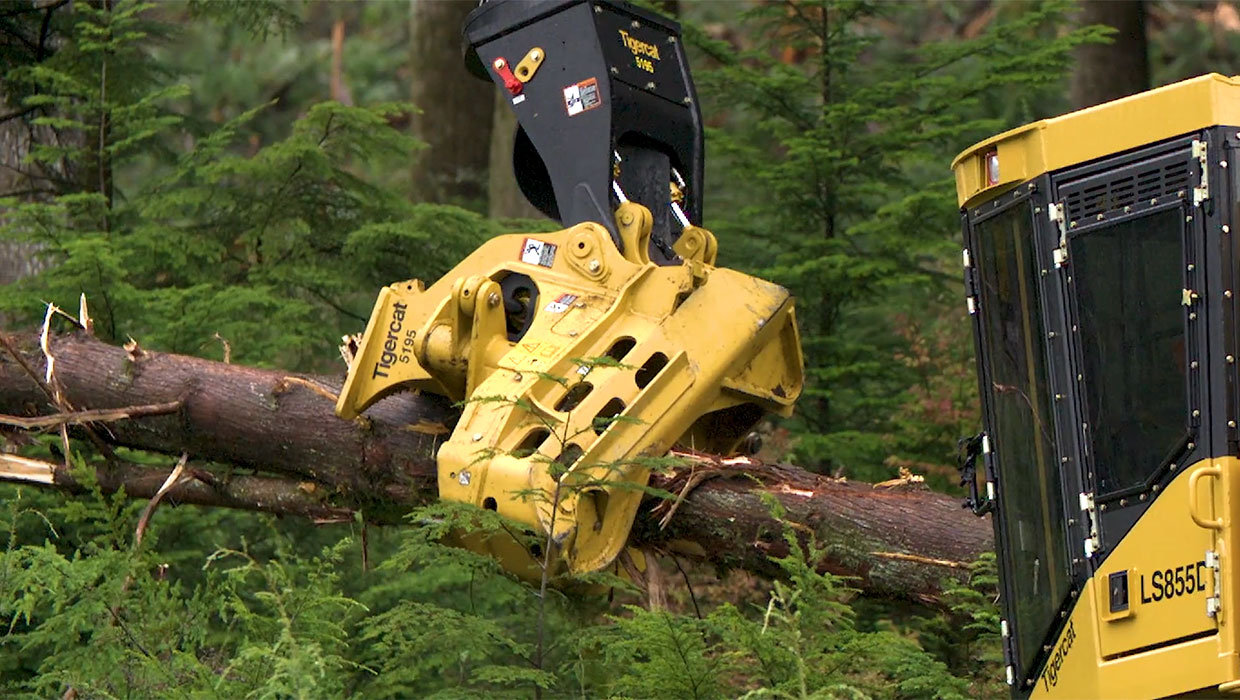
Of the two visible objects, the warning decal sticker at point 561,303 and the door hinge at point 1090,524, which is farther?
the warning decal sticker at point 561,303

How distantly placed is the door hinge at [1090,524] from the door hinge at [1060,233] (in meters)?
0.64

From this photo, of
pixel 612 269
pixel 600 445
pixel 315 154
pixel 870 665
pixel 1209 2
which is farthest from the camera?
pixel 1209 2

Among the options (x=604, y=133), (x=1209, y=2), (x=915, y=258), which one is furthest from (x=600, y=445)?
(x=1209, y=2)

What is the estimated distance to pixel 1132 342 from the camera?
4375 mm

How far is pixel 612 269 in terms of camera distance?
6676mm

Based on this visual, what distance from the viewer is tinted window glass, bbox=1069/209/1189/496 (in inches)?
168

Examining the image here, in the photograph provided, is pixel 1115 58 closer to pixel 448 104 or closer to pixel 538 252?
pixel 448 104

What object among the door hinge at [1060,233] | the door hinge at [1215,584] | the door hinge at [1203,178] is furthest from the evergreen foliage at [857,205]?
the door hinge at [1215,584]

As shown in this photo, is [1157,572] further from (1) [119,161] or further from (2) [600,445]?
(1) [119,161]

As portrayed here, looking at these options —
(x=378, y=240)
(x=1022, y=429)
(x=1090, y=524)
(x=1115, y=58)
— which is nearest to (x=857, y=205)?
(x=378, y=240)

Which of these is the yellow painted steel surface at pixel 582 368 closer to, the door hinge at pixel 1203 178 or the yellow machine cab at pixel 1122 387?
the yellow machine cab at pixel 1122 387

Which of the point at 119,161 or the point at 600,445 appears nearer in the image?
the point at 600,445

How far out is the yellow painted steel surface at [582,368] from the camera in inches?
240

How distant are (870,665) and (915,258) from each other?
18.1 feet
